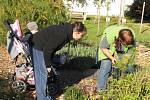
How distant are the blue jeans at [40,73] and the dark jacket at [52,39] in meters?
A: 0.08

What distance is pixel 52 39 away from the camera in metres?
6.30

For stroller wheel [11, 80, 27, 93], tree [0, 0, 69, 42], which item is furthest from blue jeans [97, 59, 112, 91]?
tree [0, 0, 69, 42]

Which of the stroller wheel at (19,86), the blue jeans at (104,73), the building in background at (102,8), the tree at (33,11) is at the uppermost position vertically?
the tree at (33,11)

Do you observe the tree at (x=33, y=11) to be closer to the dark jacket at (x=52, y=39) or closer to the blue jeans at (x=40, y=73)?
the blue jeans at (x=40, y=73)

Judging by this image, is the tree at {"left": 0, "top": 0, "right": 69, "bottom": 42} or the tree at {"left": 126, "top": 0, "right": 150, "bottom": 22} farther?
the tree at {"left": 126, "top": 0, "right": 150, "bottom": 22}

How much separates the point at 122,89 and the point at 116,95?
114mm

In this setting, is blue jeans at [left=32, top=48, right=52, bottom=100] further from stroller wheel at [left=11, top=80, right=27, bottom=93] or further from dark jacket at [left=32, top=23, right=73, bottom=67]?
stroller wheel at [left=11, top=80, right=27, bottom=93]

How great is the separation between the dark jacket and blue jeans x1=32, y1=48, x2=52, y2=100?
Result: 0.08 metres

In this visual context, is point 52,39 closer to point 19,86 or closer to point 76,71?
point 19,86

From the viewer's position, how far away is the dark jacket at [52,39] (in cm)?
627

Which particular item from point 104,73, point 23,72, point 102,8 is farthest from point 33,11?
point 102,8

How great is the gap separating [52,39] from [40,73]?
1.83ft

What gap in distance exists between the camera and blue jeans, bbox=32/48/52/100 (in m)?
6.43

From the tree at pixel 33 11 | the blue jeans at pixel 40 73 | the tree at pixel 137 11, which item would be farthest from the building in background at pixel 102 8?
the blue jeans at pixel 40 73
